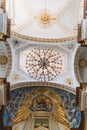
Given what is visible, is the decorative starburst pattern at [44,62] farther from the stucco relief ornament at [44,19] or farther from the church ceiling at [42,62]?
the stucco relief ornament at [44,19]

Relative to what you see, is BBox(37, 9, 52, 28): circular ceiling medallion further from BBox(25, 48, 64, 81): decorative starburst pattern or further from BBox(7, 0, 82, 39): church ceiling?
BBox(25, 48, 64, 81): decorative starburst pattern

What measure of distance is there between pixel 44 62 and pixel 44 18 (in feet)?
7.40

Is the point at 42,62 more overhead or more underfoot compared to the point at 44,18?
more underfoot

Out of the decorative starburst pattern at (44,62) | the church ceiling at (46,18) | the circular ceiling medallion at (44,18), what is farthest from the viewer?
the decorative starburst pattern at (44,62)

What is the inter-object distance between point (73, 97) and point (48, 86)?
1.35m

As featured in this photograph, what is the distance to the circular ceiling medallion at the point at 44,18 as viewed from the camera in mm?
18047

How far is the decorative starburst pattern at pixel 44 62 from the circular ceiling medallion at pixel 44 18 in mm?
1273

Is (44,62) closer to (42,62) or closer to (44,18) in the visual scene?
(42,62)

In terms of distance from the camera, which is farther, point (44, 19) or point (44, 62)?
point (44, 62)

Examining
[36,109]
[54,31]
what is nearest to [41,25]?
[54,31]

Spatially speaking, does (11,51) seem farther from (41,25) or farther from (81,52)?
(81,52)

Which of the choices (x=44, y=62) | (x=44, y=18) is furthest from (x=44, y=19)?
(x=44, y=62)

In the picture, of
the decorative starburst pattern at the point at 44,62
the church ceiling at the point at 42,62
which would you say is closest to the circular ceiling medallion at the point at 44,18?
the church ceiling at the point at 42,62

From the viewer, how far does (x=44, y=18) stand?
18.0m
